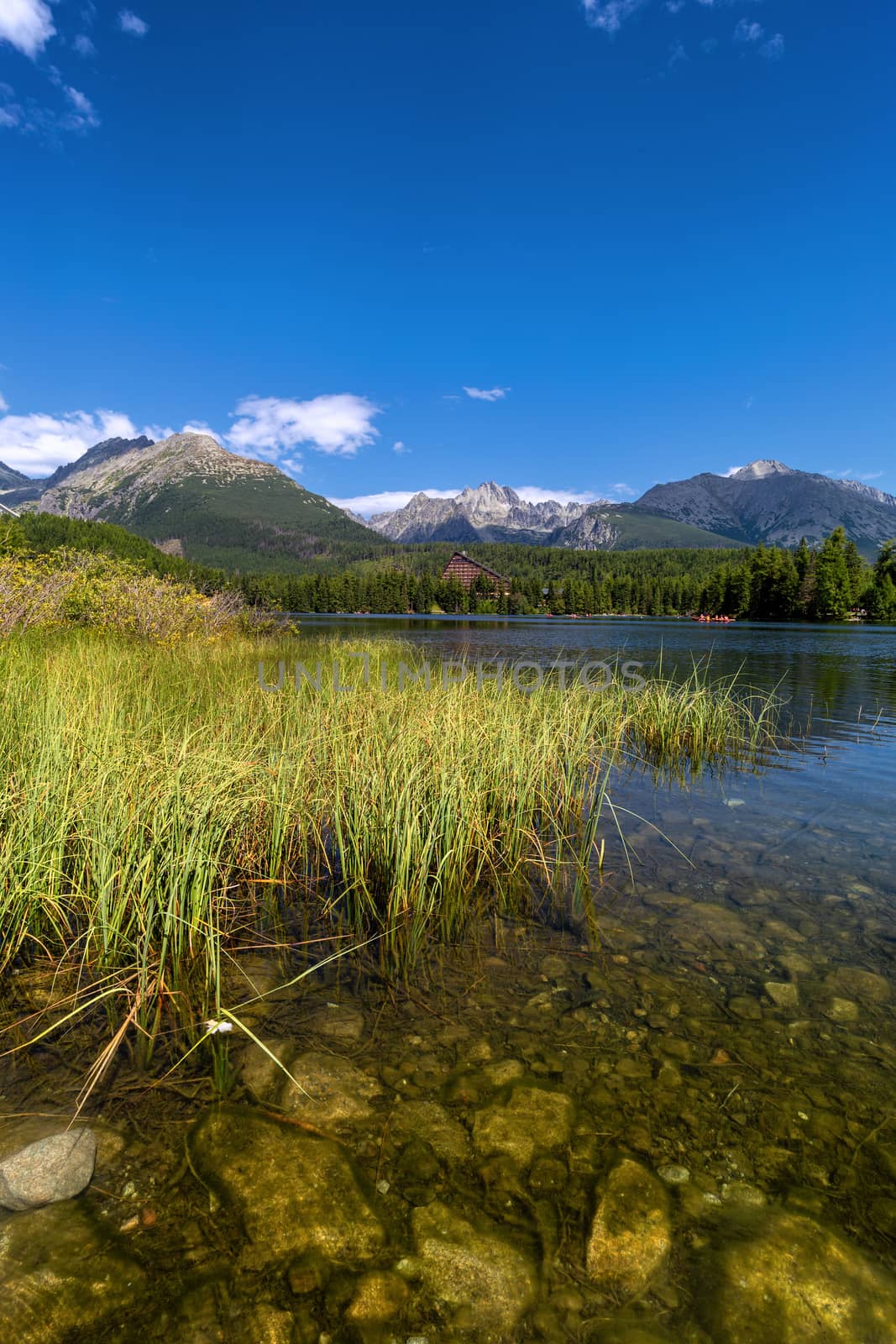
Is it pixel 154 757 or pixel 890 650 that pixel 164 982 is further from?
pixel 890 650

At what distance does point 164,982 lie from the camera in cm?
332

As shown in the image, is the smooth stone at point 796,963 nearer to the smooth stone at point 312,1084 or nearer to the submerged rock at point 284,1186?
the smooth stone at point 312,1084

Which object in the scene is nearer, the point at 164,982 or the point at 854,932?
the point at 164,982

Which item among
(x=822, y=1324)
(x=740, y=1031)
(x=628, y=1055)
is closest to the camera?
(x=822, y=1324)

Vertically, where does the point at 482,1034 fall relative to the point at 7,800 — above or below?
below

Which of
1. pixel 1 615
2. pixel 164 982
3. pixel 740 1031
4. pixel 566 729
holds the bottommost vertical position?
pixel 740 1031

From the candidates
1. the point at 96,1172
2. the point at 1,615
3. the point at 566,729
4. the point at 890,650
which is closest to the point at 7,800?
the point at 96,1172

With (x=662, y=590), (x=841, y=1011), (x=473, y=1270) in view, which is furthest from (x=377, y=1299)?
(x=662, y=590)

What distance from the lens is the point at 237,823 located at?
490cm

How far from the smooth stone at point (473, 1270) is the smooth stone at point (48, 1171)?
4.51 feet

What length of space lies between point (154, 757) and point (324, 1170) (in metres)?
3.22

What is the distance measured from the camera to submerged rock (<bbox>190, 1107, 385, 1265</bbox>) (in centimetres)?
224

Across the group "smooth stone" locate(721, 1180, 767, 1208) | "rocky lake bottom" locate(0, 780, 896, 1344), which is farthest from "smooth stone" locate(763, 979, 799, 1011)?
"smooth stone" locate(721, 1180, 767, 1208)

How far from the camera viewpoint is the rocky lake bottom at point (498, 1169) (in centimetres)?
201
